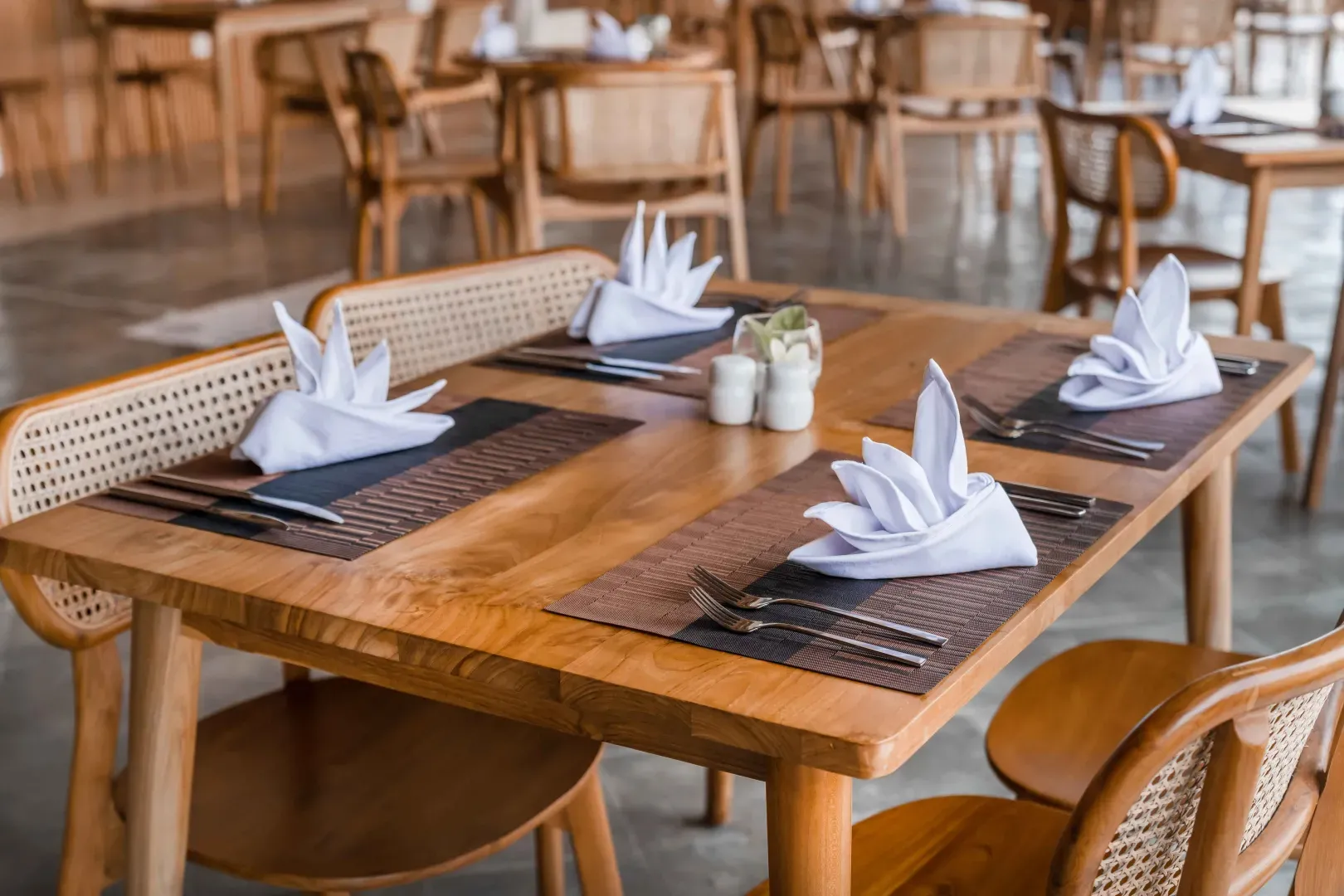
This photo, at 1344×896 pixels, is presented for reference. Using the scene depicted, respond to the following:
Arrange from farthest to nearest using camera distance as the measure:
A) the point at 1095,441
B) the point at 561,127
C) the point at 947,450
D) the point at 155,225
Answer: the point at 155,225 < the point at 561,127 < the point at 1095,441 < the point at 947,450

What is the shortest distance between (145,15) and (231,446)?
20.7ft

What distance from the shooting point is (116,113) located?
8.25 meters

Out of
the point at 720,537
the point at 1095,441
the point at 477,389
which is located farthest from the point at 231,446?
the point at 1095,441

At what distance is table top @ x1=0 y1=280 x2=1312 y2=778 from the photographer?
1.09 m

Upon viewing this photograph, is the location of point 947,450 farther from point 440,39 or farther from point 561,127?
point 440,39

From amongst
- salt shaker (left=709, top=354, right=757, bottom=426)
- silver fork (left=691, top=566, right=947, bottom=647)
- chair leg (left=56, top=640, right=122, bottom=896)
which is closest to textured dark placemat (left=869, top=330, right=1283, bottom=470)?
salt shaker (left=709, top=354, right=757, bottom=426)

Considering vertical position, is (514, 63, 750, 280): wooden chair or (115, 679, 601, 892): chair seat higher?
(514, 63, 750, 280): wooden chair

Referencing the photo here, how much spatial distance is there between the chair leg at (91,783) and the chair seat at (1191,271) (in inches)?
97.3

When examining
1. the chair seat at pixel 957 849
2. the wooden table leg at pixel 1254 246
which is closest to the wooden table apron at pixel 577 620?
the chair seat at pixel 957 849

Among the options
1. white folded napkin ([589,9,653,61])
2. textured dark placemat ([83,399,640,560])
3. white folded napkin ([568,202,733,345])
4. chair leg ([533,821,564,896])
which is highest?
white folded napkin ([589,9,653,61])

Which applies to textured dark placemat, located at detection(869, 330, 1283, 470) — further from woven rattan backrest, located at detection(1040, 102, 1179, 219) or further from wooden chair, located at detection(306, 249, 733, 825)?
woven rattan backrest, located at detection(1040, 102, 1179, 219)

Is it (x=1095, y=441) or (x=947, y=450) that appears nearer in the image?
(x=947, y=450)

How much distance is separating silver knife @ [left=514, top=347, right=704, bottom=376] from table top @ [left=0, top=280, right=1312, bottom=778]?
89 millimetres

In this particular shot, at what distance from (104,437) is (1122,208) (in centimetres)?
244
